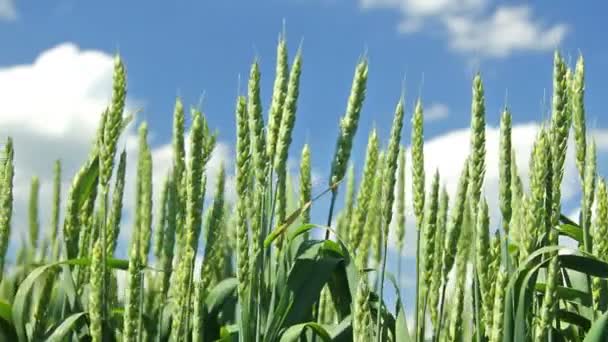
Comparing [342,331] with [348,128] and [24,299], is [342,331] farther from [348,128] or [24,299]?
[24,299]

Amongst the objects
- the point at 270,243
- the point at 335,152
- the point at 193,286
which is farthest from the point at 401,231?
the point at 193,286

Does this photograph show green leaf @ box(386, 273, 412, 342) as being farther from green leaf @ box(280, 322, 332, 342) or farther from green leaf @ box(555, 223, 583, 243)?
green leaf @ box(555, 223, 583, 243)

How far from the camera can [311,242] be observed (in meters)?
2.75

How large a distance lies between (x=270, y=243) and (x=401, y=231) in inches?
25.8

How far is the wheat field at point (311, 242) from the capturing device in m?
2.19

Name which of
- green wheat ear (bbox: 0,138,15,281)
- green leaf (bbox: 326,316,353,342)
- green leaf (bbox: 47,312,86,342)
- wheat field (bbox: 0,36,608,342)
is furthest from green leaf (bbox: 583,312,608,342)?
green wheat ear (bbox: 0,138,15,281)

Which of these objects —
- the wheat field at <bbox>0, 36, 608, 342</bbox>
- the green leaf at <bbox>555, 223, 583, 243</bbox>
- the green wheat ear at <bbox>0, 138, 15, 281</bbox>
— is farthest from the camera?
the green leaf at <bbox>555, 223, 583, 243</bbox>

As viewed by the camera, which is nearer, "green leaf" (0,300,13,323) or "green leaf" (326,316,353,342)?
"green leaf" (326,316,353,342)

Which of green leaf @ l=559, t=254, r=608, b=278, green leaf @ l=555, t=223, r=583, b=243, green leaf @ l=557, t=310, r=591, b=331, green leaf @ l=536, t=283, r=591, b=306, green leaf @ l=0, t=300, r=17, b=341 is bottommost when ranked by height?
green leaf @ l=0, t=300, r=17, b=341

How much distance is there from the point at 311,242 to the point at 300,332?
0.39 m

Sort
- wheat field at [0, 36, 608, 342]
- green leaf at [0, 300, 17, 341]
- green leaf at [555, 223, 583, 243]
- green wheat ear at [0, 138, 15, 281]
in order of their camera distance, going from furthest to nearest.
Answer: green leaf at [555, 223, 583, 243] → green leaf at [0, 300, 17, 341] → green wheat ear at [0, 138, 15, 281] → wheat field at [0, 36, 608, 342]

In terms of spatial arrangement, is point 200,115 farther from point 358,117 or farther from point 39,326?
point 39,326

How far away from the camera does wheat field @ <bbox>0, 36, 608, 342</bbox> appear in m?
2.19

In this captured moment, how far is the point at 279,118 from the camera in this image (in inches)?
94.0
